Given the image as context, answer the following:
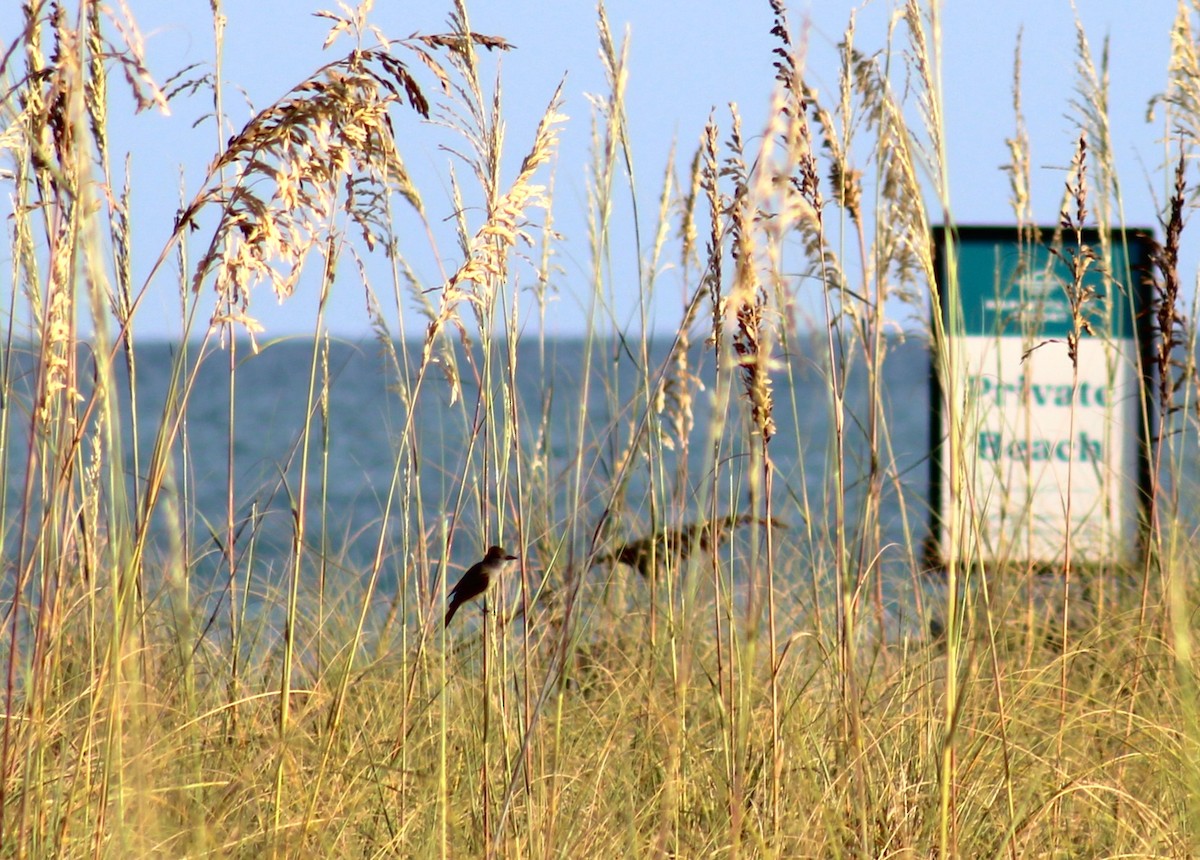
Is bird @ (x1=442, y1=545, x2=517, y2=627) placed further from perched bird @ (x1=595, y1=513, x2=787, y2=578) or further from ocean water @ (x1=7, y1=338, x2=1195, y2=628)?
perched bird @ (x1=595, y1=513, x2=787, y2=578)

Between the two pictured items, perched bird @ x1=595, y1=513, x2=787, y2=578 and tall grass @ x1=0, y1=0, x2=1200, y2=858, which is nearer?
tall grass @ x1=0, y1=0, x2=1200, y2=858

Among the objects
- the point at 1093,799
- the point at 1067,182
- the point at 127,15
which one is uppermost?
the point at 127,15

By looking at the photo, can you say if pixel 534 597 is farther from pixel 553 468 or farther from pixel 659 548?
pixel 553 468

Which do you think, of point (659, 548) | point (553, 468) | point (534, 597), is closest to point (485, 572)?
point (534, 597)

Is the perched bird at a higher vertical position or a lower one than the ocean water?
lower

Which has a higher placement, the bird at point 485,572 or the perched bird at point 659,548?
the bird at point 485,572

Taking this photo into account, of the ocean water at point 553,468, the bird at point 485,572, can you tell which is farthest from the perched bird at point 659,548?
the bird at point 485,572

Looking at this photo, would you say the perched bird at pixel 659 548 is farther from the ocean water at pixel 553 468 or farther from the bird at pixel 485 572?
the bird at pixel 485 572

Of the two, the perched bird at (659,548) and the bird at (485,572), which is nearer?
the bird at (485,572)

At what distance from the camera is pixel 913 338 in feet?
10.4

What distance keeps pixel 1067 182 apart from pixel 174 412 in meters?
1.42

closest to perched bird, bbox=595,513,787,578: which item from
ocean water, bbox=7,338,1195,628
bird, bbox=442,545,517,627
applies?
ocean water, bbox=7,338,1195,628

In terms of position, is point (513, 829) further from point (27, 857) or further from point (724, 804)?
point (27, 857)

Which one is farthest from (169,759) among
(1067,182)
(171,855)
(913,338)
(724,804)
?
(913,338)
